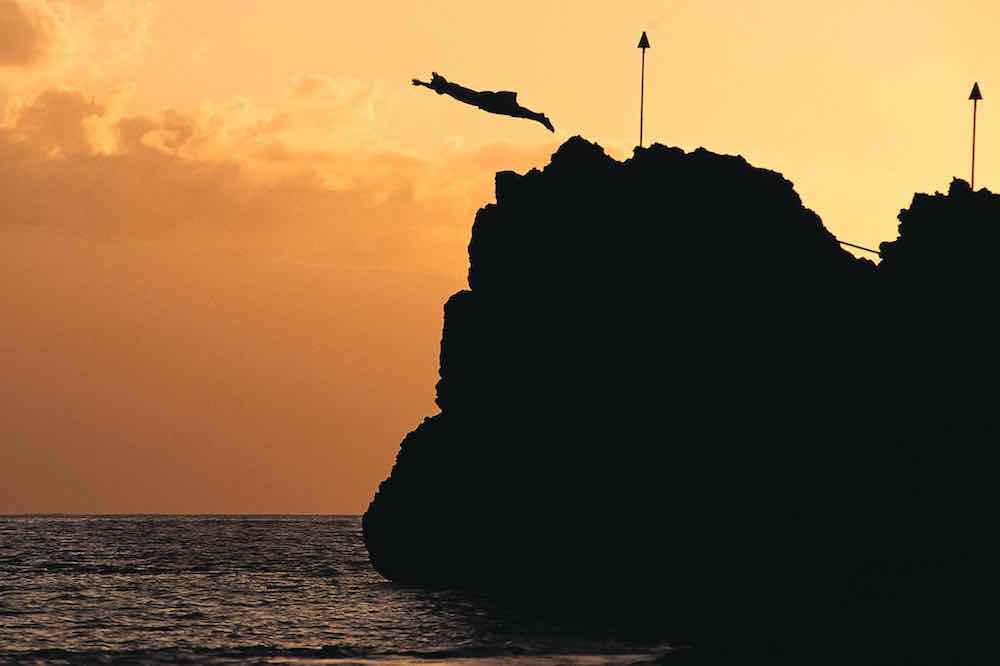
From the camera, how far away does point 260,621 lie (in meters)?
62.9

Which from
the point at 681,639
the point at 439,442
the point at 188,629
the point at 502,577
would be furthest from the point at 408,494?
the point at 681,639

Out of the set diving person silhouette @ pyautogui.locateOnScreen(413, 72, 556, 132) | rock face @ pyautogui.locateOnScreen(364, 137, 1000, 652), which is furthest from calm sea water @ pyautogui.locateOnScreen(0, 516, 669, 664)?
diving person silhouette @ pyautogui.locateOnScreen(413, 72, 556, 132)

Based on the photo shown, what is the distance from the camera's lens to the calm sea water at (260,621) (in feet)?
169

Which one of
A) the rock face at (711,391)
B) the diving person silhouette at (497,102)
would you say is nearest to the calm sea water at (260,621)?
the rock face at (711,391)

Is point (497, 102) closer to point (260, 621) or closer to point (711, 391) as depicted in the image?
point (711, 391)

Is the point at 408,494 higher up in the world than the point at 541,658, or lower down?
higher up

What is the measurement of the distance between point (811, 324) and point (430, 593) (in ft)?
77.5

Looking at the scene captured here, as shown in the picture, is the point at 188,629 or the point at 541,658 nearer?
the point at 541,658

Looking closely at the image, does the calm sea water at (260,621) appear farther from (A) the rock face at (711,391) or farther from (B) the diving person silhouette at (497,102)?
(B) the diving person silhouette at (497,102)

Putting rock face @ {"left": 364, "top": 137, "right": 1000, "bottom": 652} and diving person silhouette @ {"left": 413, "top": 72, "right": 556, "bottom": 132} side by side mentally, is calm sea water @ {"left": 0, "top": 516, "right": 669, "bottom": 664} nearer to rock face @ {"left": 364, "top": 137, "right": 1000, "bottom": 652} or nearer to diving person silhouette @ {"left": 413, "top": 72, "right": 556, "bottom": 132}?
rock face @ {"left": 364, "top": 137, "right": 1000, "bottom": 652}

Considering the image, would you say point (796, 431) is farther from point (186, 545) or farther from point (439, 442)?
point (186, 545)

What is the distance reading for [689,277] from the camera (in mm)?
65375

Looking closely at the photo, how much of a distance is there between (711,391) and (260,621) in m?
20.7

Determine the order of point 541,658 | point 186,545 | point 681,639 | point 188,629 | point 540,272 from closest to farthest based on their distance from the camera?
point 541,658 → point 681,639 → point 188,629 → point 540,272 → point 186,545
